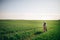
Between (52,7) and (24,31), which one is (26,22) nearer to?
(24,31)

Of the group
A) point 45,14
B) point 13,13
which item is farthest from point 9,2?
point 45,14

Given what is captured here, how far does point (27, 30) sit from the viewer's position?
2299mm

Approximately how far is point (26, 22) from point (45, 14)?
42 cm

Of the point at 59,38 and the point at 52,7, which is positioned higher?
the point at 52,7

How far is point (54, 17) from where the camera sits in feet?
7.50

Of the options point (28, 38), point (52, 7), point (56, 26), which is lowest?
point (28, 38)

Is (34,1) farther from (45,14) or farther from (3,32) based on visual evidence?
(3,32)

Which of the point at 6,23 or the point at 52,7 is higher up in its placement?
the point at 52,7

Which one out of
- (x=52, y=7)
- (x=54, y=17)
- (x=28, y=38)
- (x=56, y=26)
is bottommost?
(x=28, y=38)

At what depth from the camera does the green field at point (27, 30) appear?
2238 millimetres

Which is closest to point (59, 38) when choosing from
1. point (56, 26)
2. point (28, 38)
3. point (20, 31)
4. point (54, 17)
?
point (56, 26)

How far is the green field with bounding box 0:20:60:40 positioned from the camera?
7.34 ft

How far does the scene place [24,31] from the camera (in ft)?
7.55

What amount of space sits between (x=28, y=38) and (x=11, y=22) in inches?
18.7
